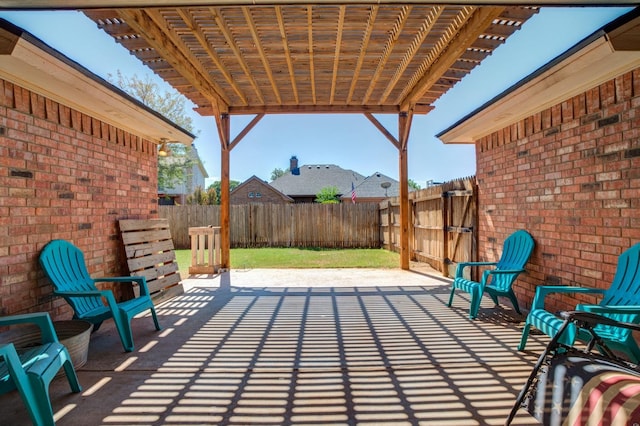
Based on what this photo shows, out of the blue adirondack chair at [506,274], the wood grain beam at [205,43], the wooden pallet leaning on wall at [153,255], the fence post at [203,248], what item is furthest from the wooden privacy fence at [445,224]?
the wooden pallet leaning on wall at [153,255]

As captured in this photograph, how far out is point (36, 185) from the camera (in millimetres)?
3322

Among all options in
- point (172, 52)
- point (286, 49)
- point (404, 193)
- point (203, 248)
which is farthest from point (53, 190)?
point (404, 193)

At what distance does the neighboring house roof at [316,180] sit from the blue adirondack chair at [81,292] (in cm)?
2167

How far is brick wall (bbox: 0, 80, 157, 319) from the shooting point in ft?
9.86

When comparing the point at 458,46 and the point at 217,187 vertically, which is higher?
the point at 217,187

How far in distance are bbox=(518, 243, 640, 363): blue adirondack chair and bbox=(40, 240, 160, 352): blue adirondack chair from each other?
358 cm

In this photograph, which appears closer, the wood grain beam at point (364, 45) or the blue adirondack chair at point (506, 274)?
the wood grain beam at point (364, 45)

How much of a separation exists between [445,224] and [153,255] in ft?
17.1

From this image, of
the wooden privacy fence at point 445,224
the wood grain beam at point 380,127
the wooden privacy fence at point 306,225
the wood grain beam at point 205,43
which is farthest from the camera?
the wooden privacy fence at point 306,225

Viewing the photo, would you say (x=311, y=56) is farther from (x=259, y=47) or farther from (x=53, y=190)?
(x=53, y=190)

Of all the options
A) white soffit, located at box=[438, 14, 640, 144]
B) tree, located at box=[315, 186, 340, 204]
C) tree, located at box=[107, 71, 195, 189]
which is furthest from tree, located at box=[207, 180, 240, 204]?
white soffit, located at box=[438, 14, 640, 144]

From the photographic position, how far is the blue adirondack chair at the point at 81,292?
3.04 metres

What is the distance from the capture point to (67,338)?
104 inches

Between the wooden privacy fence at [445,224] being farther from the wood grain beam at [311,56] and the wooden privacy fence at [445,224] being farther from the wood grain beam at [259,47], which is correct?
the wood grain beam at [259,47]
